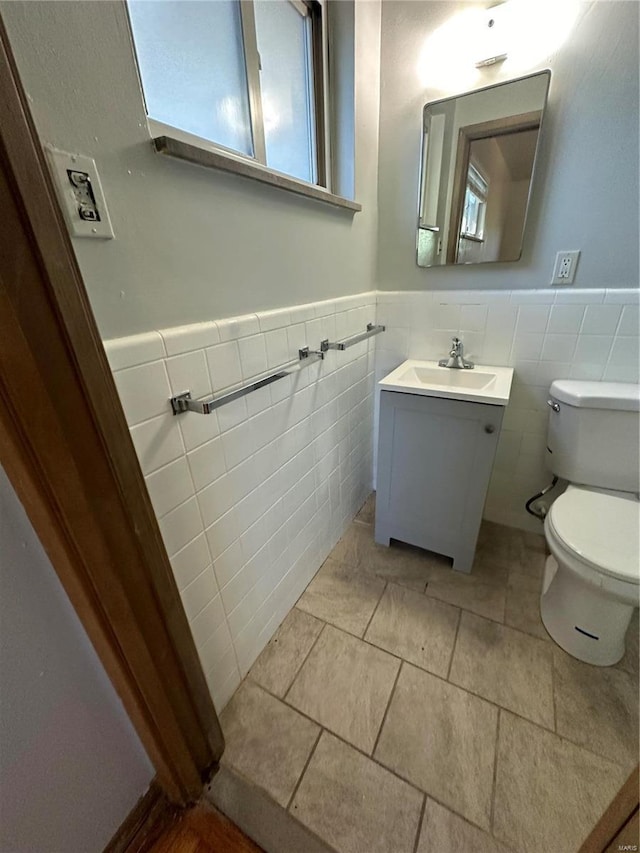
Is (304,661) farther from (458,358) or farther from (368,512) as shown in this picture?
(458,358)

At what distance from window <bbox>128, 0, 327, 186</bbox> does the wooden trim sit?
1.41 m

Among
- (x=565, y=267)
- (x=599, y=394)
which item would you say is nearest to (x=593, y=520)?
(x=599, y=394)

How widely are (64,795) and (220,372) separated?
3.06ft

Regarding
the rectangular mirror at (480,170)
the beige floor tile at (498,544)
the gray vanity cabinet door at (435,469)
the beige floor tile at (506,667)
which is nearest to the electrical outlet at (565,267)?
the rectangular mirror at (480,170)

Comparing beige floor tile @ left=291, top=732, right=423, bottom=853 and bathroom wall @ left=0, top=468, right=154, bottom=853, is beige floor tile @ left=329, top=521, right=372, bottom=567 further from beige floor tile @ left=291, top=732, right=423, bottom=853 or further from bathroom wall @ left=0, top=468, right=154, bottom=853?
bathroom wall @ left=0, top=468, right=154, bottom=853

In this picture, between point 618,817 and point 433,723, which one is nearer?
point 618,817

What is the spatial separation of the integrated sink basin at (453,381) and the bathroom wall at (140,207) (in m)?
0.53

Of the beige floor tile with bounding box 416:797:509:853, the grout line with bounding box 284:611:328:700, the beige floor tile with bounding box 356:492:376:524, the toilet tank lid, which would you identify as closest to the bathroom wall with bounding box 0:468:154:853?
the grout line with bounding box 284:611:328:700

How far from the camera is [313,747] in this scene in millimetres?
985

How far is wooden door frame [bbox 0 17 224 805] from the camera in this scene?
423 millimetres

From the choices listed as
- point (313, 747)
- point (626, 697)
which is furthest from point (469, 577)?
point (313, 747)

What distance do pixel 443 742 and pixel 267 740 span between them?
0.51 meters

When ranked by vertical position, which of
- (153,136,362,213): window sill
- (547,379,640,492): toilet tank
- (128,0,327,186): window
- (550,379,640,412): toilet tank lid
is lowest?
(547,379,640,492): toilet tank

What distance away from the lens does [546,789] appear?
887mm
